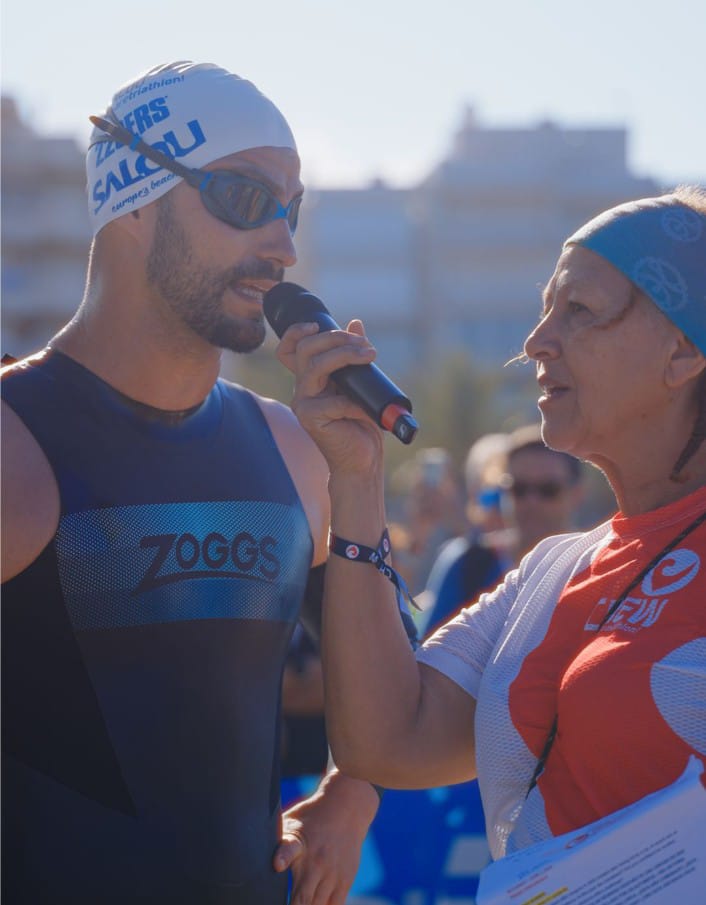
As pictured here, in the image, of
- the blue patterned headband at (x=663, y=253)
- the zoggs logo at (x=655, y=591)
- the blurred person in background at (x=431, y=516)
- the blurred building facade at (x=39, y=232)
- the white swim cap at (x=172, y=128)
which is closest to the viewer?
the zoggs logo at (x=655, y=591)

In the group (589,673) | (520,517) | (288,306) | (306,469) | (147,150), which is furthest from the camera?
(520,517)

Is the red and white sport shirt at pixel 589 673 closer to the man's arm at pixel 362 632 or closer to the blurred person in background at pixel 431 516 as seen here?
the man's arm at pixel 362 632

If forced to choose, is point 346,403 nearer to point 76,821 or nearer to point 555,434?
point 555,434

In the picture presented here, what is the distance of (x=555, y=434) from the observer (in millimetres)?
2656

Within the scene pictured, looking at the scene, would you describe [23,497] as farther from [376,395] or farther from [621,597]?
[621,597]

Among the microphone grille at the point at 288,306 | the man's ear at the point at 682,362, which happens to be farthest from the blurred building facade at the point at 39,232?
the man's ear at the point at 682,362

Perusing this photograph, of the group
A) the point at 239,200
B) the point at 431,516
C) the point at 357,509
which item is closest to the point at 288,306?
the point at 239,200

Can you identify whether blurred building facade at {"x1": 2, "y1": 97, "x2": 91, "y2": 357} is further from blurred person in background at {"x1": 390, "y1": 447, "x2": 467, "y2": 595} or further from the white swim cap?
the white swim cap

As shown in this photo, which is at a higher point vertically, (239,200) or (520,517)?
(239,200)

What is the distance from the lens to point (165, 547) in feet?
9.58

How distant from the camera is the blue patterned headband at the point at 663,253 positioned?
100 inches

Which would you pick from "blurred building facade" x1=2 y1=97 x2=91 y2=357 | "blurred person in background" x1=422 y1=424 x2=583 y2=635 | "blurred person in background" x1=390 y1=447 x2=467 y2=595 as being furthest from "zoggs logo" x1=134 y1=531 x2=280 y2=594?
"blurred building facade" x1=2 y1=97 x2=91 y2=357

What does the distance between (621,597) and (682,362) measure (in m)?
0.50

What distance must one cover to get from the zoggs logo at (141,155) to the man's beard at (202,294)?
245 mm
